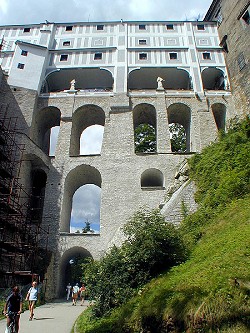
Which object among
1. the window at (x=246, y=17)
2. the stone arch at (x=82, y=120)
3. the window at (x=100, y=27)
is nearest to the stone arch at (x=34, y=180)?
the stone arch at (x=82, y=120)

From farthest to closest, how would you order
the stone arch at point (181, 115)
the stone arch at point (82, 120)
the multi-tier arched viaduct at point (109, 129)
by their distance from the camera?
the stone arch at point (181, 115)
the stone arch at point (82, 120)
the multi-tier arched viaduct at point (109, 129)

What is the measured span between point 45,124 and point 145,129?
420 inches

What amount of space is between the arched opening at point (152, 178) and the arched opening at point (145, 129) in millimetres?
5877

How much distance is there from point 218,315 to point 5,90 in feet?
76.0

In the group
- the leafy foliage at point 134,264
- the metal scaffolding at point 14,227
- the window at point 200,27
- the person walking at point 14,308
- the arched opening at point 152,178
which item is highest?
the window at point 200,27

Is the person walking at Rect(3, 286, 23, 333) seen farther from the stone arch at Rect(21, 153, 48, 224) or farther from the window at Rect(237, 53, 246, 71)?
the window at Rect(237, 53, 246, 71)

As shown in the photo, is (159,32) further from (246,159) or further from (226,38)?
(246,159)

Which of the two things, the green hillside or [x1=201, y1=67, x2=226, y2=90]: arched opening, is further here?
[x1=201, y1=67, x2=226, y2=90]: arched opening

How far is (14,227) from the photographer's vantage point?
16.9m

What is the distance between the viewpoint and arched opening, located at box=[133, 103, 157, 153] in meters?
25.0

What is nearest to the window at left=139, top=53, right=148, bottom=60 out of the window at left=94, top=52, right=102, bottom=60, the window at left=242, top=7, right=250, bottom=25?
the window at left=94, top=52, right=102, bottom=60

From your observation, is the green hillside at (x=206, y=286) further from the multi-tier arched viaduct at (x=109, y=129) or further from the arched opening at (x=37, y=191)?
the arched opening at (x=37, y=191)

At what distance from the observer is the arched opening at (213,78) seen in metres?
26.7

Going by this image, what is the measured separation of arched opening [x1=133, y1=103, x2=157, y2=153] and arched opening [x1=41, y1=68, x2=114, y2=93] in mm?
4470
